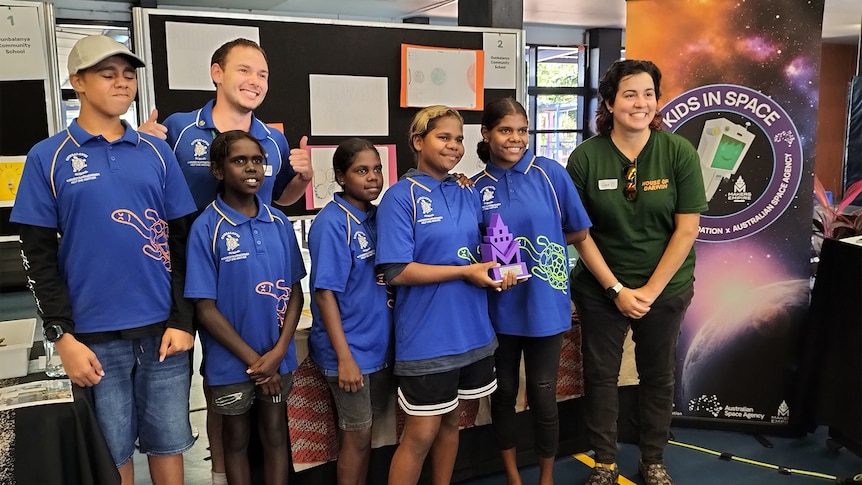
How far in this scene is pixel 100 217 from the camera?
1.69 m

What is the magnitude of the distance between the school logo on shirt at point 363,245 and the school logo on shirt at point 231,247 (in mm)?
351

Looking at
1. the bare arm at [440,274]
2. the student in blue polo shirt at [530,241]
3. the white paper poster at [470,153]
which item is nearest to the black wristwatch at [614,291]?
the student in blue polo shirt at [530,241]

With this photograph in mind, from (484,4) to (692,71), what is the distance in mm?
1052

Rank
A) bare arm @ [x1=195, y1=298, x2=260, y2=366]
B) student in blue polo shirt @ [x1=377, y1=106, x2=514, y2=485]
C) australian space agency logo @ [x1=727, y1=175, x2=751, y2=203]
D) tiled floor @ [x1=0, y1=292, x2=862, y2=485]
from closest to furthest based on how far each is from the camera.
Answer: bare arm @ [x1=195, y1=298, x2=260, y2=366]
student in blue polo shirt @ [x1=377, y1=106, x2=514, y2=485]
tiled floor @ [x1=0, y1=292, x2=862, y2=485]
australian space agency logo @ [x1=727, y1=175, x2=751, y2=203]

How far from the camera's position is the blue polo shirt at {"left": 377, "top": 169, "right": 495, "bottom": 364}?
1966mm

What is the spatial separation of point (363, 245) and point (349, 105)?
109 cm

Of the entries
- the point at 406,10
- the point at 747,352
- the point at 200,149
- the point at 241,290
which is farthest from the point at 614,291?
the point at 406,10

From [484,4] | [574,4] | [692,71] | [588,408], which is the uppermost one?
[574,4]

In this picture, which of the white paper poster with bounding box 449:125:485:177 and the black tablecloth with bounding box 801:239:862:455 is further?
the white paper poster with bounding box 449:125:485:177

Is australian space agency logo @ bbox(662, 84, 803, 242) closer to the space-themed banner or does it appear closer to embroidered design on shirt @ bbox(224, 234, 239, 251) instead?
the space-themed banner

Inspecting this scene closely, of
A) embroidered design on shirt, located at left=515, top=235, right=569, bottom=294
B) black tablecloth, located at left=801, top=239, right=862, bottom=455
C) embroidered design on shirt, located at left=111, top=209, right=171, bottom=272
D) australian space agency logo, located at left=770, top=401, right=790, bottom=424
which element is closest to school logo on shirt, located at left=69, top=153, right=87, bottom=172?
embroidered design on shirt, located at left=111, top=209, right=171, bottom=272

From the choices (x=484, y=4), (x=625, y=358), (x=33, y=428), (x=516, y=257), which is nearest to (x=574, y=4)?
(x=484, y=4)

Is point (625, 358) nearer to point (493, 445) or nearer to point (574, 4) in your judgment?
point (493, 445)

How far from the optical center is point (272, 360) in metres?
1.92
